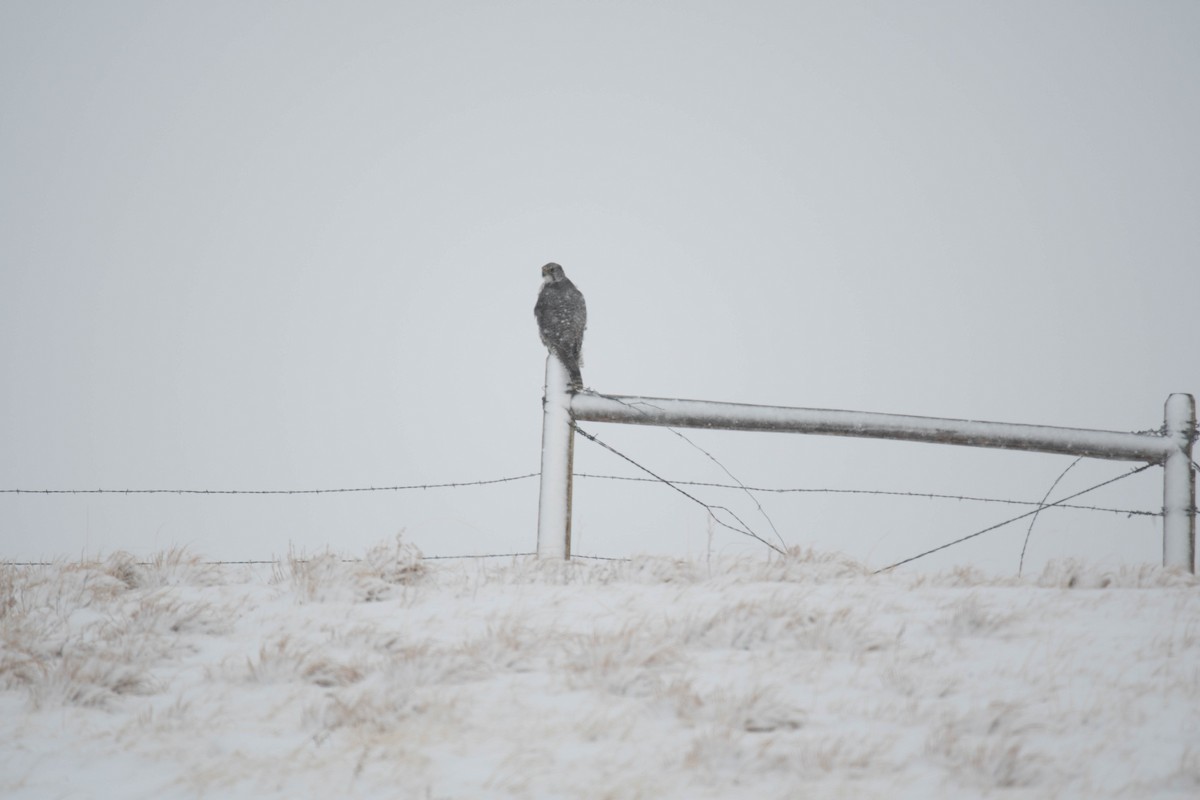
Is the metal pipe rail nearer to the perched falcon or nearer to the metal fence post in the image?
the metal fence post

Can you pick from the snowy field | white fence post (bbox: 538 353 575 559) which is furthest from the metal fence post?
white fence post (bbox: 538 353 575 559)

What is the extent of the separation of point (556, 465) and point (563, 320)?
1260 mm

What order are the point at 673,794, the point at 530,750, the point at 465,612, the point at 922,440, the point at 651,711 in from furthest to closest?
the point at 922,440 < the point at 465,612 < the point at 651,711 < the point at 530,750 < the point at 673,794

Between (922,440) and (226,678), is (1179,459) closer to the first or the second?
(922,440)

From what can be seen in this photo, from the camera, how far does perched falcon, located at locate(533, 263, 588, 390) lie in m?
5.14

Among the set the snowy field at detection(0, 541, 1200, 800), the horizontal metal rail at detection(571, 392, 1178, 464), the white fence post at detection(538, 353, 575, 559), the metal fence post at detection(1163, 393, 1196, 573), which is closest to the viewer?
the snowy field at detection(0, 541, 1200, 800)

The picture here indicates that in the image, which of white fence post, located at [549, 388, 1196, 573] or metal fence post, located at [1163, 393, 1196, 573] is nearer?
white fence post, located at [549, 388, 1196, 573]

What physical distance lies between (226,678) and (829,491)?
3.70m

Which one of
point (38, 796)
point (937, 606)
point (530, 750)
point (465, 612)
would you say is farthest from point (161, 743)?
point (937, 606)

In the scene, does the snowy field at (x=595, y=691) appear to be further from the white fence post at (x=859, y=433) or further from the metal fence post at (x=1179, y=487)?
the metal fence post at (x=1179, y=487)

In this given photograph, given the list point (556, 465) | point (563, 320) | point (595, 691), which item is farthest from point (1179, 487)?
point (595, 691)

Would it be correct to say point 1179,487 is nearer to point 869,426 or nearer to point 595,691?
point 869,426

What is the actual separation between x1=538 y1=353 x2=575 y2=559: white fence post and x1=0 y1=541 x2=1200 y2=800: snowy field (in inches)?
38.8

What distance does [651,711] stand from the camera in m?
2.32
